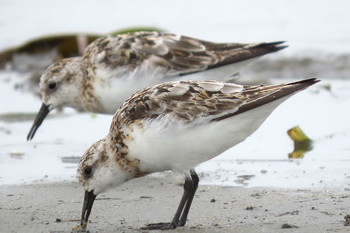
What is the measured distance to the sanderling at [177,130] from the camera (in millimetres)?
5211

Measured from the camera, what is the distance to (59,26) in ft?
47.5

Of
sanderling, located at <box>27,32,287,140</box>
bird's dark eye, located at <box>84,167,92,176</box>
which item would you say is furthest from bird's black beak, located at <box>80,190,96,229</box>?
sanderling, located at <box>27,32,287,140</box>

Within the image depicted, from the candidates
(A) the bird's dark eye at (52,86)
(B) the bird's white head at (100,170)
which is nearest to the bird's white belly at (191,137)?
(B) the bird's white head at (100,170)

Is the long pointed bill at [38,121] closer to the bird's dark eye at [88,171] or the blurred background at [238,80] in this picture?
the blurred background at [238,80]

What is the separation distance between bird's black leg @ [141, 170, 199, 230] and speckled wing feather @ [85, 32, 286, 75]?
2.35 m

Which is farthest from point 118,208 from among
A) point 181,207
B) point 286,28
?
point 286,28

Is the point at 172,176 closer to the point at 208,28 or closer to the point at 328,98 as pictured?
the point at 328,98

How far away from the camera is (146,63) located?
768cm

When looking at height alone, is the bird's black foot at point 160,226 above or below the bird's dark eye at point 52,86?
above

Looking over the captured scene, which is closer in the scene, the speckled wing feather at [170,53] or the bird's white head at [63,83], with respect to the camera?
the speckled wing feather at [170,53]

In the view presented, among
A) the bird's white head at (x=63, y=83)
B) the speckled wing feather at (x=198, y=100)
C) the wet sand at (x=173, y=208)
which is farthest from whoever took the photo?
the bird's white head at (x=63, y=83)

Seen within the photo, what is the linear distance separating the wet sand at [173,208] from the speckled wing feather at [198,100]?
2.44 ft

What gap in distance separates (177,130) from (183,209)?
Answer: 2.10ft

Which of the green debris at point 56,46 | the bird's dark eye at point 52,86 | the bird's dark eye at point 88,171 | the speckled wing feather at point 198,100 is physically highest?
the speckled wing feather at point 198,100
